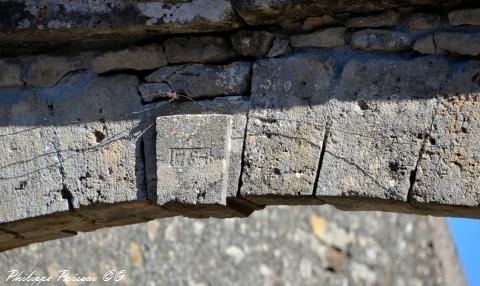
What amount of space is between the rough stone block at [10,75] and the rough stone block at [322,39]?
1254mm

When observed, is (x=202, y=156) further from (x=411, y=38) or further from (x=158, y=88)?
(x=411, y=38)

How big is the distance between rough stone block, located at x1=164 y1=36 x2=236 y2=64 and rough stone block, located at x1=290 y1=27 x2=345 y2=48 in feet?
0.94

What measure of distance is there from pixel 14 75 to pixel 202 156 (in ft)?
3.33

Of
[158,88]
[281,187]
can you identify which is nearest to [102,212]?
[158,88]

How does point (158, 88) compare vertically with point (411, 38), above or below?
below

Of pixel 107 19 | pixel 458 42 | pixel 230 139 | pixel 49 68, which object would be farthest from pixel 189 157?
pixel 458 42

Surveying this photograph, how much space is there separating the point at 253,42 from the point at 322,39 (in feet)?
0.93

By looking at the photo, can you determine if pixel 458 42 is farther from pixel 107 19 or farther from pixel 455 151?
pixel 107 19

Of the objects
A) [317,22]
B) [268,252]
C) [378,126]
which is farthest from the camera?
[268,252]

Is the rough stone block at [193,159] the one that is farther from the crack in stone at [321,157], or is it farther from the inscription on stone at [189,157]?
the crack in stone at [321,157]

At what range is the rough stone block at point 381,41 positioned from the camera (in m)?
3.90

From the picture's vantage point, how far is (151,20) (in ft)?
13.7

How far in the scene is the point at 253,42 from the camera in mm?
4133

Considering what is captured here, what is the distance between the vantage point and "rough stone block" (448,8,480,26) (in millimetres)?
3771
